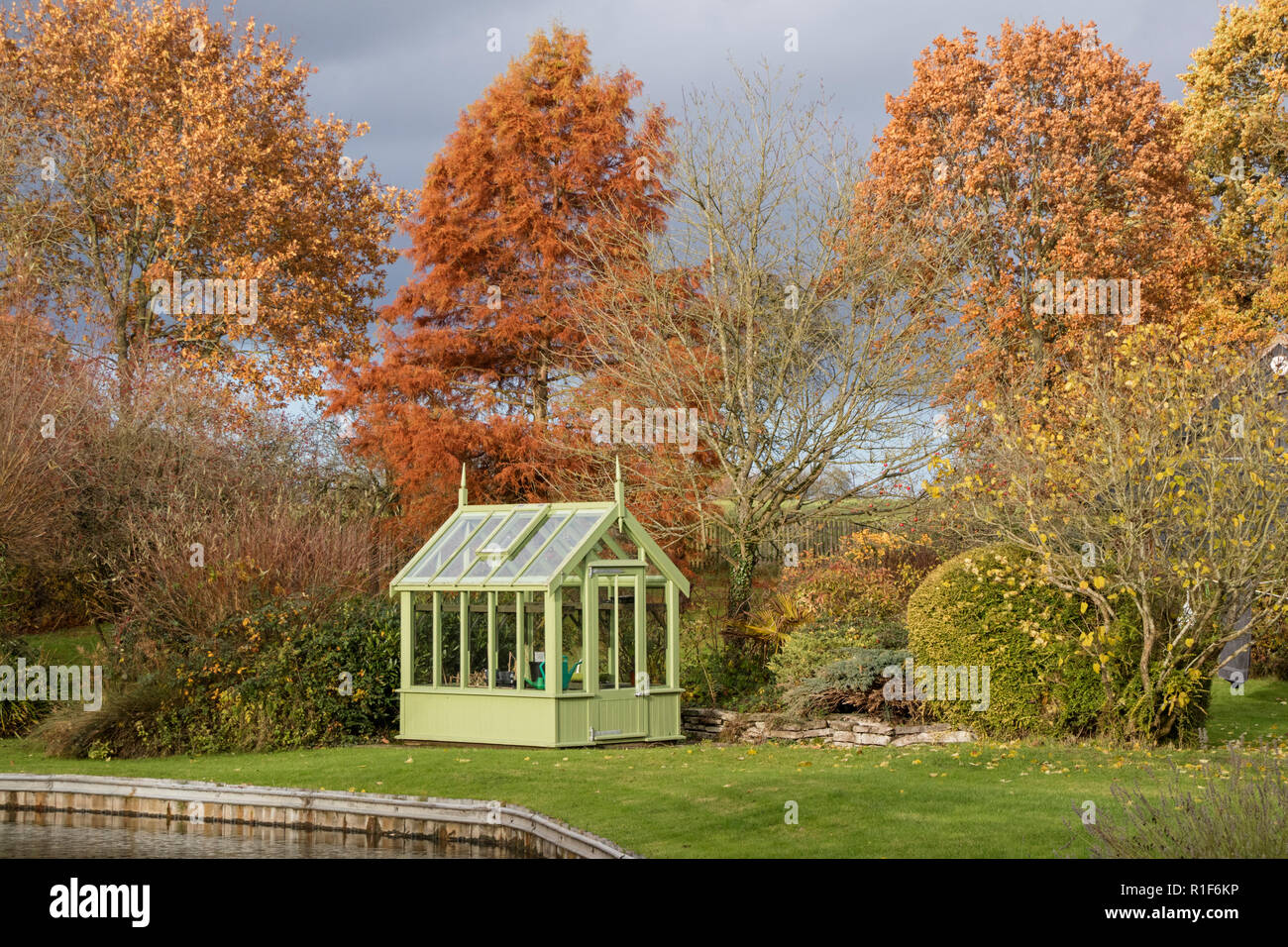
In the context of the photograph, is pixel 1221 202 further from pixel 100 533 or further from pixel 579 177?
pixel 100 533

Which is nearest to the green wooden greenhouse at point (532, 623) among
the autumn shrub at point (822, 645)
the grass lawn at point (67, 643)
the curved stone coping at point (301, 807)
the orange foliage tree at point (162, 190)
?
the autumn shrub at point (822, 645)

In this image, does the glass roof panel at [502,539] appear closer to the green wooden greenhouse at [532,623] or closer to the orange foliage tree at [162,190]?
the green wooden greenhouse at [532,623]

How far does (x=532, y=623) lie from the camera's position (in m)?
17.7

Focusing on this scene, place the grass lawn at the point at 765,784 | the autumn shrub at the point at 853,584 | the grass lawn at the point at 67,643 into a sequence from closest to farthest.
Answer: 1. the grass lawn at the point at 765,784
2. the autumn shrub at the point at 853,584
3. the grass lawn at the point at 67,643

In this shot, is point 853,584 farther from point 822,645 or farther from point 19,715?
point 19,715

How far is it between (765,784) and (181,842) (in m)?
5.35

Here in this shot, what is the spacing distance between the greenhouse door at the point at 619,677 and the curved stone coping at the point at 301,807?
4.30 m

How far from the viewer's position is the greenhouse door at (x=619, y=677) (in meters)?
15.7

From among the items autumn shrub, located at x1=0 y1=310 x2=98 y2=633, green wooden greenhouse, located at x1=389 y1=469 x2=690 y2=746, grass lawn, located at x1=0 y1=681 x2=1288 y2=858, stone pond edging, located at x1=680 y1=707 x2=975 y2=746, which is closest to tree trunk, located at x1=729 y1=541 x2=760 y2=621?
stone pond edging, located at x1=680 y1=707 x2=975 y2=746

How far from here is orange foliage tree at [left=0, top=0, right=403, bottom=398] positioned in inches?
1082

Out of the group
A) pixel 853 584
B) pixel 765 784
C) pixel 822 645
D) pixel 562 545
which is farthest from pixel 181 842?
pixel 853 584

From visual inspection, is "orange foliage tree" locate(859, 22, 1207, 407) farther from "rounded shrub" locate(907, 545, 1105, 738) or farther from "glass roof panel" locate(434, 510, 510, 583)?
"glass roof panel" locate(434, 510, 510, 583)

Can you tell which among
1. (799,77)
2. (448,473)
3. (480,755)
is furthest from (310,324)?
(480,755)
